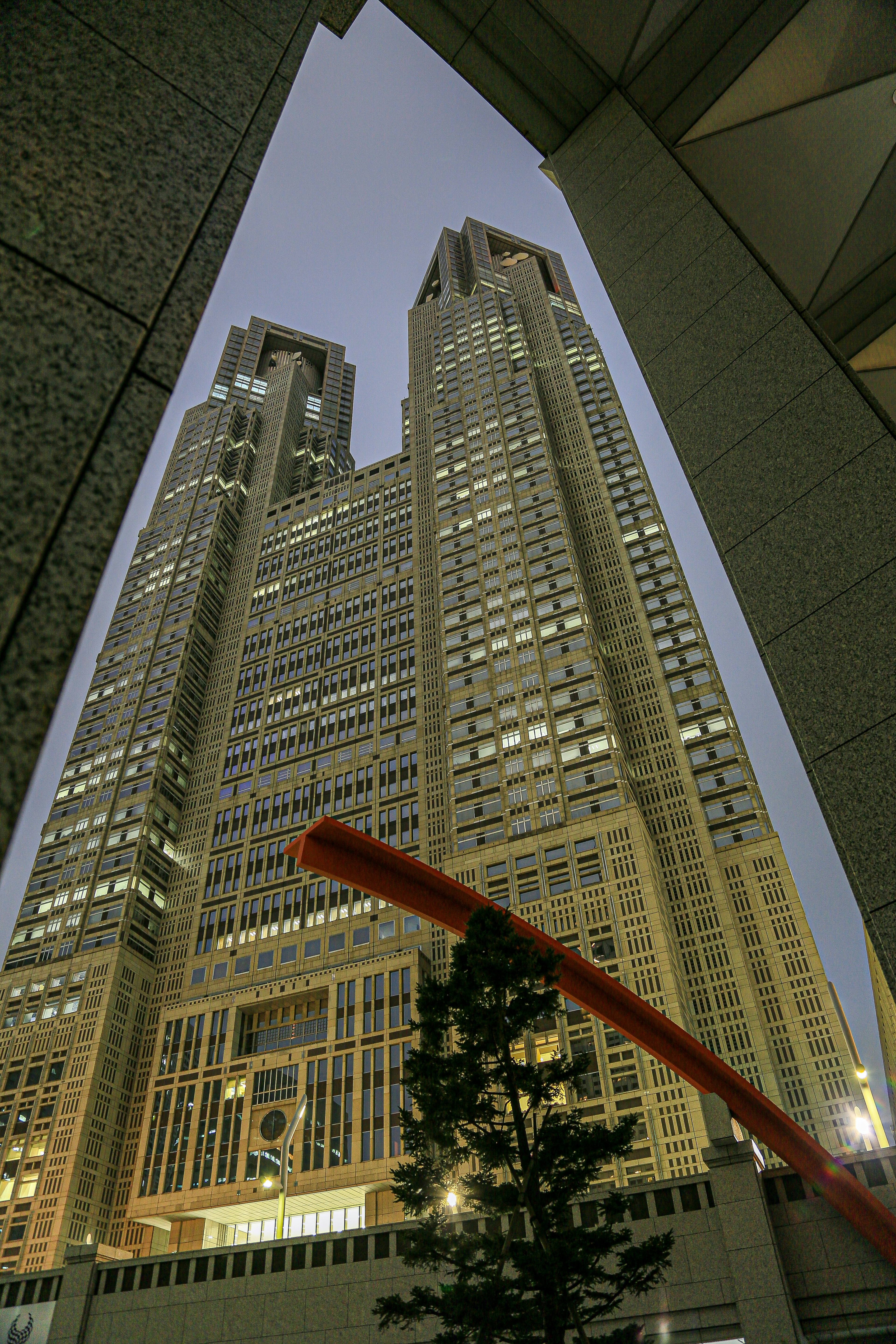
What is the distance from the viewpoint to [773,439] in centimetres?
449

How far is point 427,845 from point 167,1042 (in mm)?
25218

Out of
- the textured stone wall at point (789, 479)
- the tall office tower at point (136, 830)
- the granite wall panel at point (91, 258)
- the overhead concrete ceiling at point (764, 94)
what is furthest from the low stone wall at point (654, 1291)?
the tall office tower at point (136, 830)

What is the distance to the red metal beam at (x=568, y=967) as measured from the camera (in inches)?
1002

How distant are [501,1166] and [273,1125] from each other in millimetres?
43322

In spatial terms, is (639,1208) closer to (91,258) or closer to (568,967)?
(568,967)

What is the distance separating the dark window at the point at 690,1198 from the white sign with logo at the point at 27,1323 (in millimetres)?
21621

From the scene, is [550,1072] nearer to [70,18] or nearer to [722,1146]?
[722,1146]

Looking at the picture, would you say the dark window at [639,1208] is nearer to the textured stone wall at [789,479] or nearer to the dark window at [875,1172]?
the dark window at [875,1172]

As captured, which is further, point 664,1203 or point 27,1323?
point 27,1323

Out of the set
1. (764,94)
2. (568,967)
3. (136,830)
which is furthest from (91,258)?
(136,830)

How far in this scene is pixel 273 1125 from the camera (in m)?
57.2

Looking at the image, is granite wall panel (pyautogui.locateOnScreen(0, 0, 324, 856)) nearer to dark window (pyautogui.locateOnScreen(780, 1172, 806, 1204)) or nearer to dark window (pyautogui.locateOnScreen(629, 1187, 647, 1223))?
dark window (pyautogui.locateOnScreen(780, 1172, 806, 1204))

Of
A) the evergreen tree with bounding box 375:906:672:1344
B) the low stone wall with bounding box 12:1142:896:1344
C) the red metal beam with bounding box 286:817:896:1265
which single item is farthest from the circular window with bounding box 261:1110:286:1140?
the evergreen tree with bounding box 375:906:672:1344

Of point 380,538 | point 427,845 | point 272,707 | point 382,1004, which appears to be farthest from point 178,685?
point 382,1004
